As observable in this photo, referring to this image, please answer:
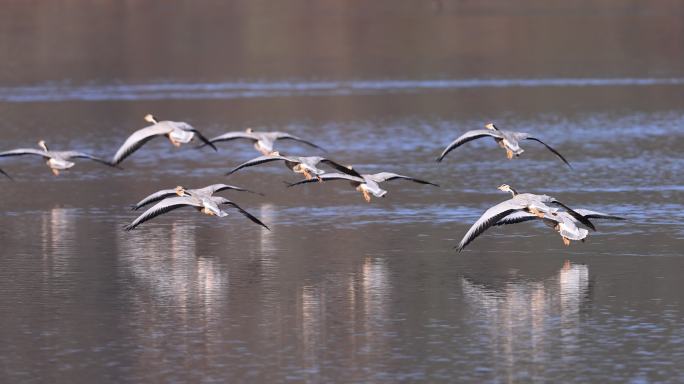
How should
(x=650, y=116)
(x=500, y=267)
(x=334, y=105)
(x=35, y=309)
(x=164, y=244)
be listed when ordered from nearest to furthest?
(x=35, y=309) < (x=500, y=267) < (x=164, y=244) < (x=650, y=116) < (x=334, y=105)

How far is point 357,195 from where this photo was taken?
34.8m

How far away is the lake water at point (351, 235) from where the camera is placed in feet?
67.7

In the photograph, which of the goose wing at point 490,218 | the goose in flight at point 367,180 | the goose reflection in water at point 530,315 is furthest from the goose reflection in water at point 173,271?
the goose wing at point 490,218

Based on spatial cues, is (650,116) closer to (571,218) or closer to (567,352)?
(571,218)

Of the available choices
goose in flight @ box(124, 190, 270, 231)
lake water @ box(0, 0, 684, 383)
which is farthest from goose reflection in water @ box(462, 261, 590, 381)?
goose in flight @ box(124, 190, 270, 231)

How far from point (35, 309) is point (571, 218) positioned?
8334 mm

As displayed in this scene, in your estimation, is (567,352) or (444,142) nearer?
(567,352)

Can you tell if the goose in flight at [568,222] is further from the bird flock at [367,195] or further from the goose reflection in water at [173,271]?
the goose reflection in water at [173,271]

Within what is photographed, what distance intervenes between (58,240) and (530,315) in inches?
388

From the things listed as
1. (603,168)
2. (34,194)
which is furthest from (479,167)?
(34,194)

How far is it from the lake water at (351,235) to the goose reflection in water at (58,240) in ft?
0.31

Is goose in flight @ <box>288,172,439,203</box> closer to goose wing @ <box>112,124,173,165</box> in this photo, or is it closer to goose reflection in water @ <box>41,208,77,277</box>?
goose wing @ <box>112,124,173,165</box>

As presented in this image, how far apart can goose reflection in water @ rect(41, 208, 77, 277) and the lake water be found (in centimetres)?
9

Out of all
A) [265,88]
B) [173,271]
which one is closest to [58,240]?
[173,271]
